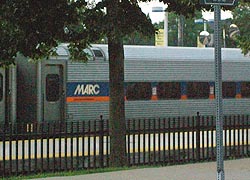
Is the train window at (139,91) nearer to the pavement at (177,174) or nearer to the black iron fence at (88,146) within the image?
the black iron fence at (88,146)

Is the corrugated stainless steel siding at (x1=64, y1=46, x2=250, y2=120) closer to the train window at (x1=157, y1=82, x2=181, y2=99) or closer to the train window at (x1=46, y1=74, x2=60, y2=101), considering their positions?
the train window at (x1=157, y1=82, x2=181, y2=99)

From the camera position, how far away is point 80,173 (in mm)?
13203

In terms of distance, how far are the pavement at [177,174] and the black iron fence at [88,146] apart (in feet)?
5.53

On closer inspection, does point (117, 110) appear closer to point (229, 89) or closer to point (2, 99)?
point (2, 99)

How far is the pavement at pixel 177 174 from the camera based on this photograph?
1200 centimetres

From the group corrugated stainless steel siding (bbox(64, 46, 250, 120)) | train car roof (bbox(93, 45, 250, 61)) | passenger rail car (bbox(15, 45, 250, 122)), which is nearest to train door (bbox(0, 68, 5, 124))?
passenger rail car (bbox(15, 45, 250, 122))

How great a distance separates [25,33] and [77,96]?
1226cm

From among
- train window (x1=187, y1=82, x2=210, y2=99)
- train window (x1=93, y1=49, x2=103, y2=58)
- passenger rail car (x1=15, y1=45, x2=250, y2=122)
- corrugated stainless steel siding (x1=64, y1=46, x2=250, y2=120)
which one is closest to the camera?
passenger rail car (x1=15, y1=45, x2=250, y2=122)

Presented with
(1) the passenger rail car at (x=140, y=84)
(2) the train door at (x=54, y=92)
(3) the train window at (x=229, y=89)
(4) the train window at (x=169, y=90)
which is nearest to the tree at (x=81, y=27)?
(1) the passenger rail car at (x=140, y=84)

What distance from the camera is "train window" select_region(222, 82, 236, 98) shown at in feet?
99.5

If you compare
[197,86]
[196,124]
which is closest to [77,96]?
[197,86]

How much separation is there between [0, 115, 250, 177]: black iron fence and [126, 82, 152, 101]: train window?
9.61m

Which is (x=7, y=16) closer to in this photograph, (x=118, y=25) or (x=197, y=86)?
(x=118, y=25)

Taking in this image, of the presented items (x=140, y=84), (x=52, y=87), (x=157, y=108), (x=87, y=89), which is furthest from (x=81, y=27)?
(x=157, y=108)
